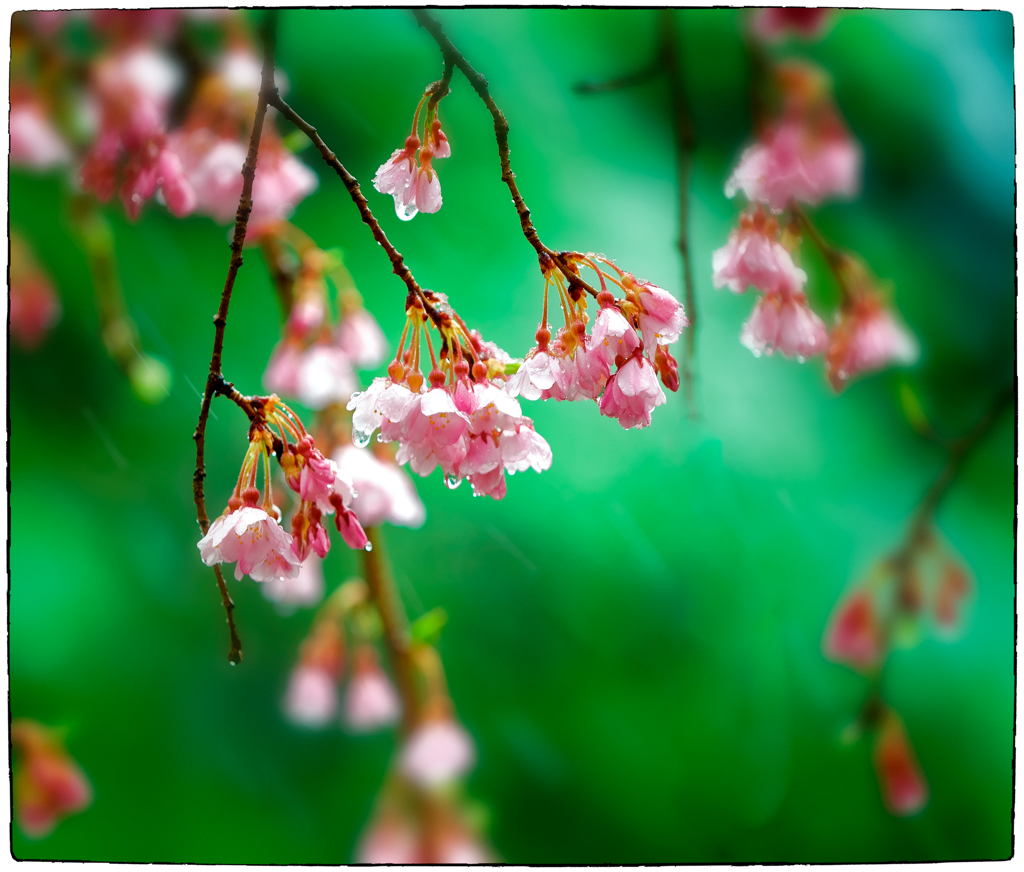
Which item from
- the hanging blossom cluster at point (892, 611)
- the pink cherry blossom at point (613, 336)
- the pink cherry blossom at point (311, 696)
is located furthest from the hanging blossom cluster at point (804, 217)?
the pink cherry blossom at point (311, 696)

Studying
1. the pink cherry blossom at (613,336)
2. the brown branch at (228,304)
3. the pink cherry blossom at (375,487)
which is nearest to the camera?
the pink cherry blossom at (613,336)

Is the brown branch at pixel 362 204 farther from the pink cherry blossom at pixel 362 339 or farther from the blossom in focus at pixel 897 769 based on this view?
the blossom in focus at pixel 897 769

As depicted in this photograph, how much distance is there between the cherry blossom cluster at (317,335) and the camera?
1.08 metres

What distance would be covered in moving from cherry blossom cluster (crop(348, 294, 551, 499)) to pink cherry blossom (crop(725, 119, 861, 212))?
19.6 inches

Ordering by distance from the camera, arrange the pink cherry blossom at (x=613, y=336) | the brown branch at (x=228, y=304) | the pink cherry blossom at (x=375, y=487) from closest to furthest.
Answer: the pink cherry blossom at (x=613, y=336) < the brown branch at (x=228, y=304) < the pink cherry blossom at (x=375, y=487)

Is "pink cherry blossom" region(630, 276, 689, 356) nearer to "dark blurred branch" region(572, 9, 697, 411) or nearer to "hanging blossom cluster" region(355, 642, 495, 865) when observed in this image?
"dark blurred branch" region(572, 9, 697, 411)

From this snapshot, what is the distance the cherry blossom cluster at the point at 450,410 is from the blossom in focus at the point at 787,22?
2.08 ft

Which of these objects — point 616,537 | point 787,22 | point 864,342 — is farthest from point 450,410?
point 787,22

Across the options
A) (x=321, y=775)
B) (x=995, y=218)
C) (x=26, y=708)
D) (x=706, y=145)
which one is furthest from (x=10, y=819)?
(x=995, y=218)

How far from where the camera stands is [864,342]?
1.15m

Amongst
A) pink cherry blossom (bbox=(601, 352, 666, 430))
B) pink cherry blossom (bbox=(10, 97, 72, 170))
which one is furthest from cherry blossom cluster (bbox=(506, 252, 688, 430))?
pink cherry blossom (bbox=(10, 97, 72, 170))

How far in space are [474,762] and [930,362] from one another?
829mm

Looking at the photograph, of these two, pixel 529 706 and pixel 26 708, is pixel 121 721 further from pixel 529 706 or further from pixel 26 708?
pixel 529 706

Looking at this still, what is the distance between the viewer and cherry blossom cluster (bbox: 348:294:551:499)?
801 millimetres
